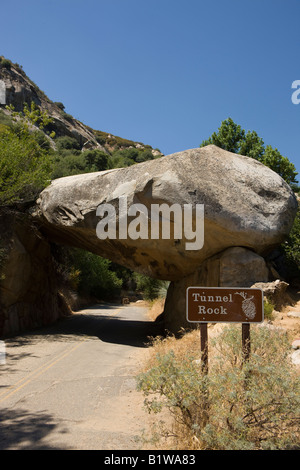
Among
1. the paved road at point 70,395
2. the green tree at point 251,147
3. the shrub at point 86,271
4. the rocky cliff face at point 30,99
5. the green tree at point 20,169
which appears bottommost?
the paved road at point 70,395

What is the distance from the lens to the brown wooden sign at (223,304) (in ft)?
18.0

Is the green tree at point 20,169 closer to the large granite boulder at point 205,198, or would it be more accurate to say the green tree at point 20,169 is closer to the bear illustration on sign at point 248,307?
the large granite boulder at point 205,198

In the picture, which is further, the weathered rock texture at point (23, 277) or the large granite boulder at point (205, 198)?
the weathered rock texture at point (23, 277)

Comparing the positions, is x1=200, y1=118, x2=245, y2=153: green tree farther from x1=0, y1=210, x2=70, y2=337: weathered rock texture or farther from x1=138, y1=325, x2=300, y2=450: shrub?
x1=138, y1=325, x2=300, y2=450: shrub

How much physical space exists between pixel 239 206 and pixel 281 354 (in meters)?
7.37

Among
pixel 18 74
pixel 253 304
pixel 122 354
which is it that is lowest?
pixel 122 354

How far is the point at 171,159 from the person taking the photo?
497 inches

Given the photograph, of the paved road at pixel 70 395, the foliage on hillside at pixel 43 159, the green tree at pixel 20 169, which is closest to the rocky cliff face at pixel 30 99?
the foliage on hillside at pixel 43 159

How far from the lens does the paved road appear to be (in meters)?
5.29

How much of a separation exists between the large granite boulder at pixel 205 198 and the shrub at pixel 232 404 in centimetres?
755

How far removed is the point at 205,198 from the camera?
12.1 meters
